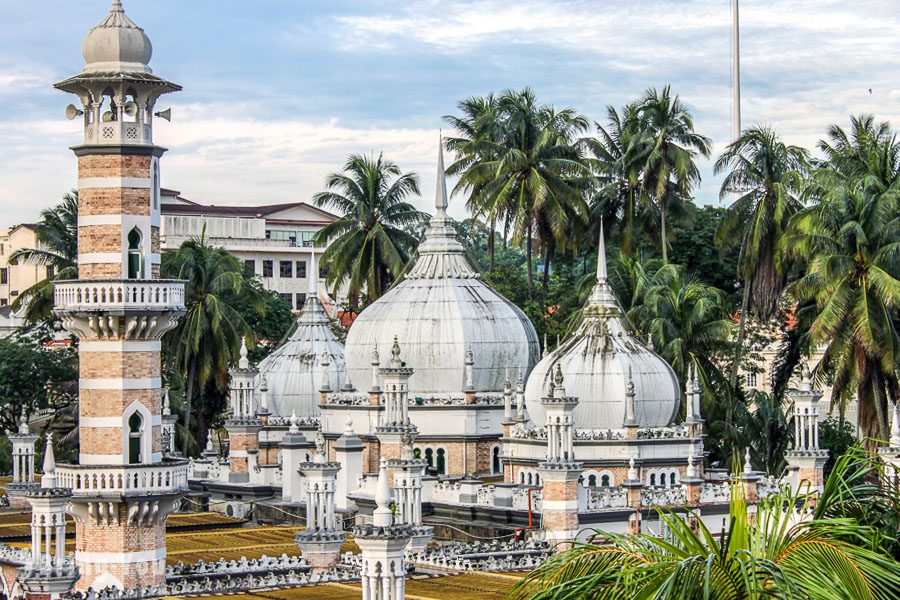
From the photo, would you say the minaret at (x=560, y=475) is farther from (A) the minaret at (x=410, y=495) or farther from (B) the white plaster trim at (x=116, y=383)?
(B) the white plaster trim at (x=116, y=383)

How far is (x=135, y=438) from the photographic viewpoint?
4450 cm

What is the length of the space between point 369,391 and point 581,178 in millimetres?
24000

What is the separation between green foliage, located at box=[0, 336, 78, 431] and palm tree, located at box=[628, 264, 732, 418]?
1097 inches

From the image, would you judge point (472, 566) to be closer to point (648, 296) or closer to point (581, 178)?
point (648, 296)

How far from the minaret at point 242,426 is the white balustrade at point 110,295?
80.8 ft

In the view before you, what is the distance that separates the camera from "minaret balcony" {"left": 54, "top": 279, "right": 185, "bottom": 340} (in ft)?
144

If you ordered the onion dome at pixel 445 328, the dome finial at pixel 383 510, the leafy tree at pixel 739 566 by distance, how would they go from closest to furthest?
the leafy tree at pixel 739 566 → the dome finial at pixel 383 510 → the onion dome at pixel 445 328

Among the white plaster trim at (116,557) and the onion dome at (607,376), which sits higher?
the onion dome at (607,376)

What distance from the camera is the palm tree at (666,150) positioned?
81938 mm

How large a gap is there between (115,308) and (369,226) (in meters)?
44.6

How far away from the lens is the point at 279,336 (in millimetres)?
96750

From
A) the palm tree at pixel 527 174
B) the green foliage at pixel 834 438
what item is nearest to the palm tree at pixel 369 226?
the palm tree at pixel 527 174

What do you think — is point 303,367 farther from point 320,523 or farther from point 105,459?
point 105,459

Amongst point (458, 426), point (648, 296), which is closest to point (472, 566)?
point (458, 426)
